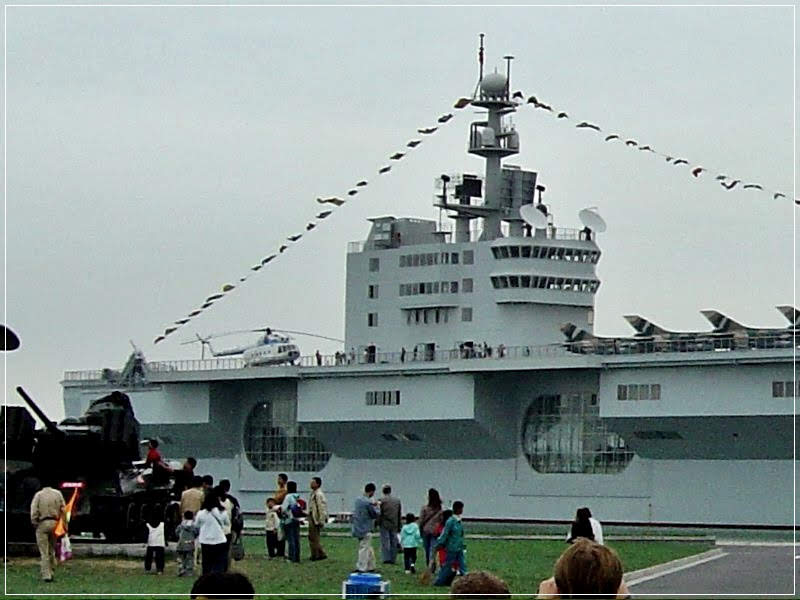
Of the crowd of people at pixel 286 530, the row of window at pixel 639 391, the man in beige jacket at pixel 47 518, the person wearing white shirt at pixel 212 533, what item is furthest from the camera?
the row of window at pixel 639 391

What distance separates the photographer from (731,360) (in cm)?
4497

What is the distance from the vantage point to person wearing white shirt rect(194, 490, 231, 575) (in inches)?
742

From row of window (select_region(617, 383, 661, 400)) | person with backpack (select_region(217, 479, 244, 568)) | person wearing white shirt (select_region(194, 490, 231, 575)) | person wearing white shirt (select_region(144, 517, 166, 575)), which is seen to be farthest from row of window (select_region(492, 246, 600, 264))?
person wearing white shirt (select_region(194, 490, 231, 575))

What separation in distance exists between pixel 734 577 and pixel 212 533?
286 inches

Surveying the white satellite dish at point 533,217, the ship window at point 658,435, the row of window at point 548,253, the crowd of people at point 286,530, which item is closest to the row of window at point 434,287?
the row of window at point 548,253

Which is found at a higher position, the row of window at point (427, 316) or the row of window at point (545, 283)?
the row of window at point (545, 283)

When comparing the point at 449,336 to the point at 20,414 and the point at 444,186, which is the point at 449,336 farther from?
the point at 20,414

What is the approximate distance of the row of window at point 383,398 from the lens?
53.3 m

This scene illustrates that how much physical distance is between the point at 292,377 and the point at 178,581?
119ft

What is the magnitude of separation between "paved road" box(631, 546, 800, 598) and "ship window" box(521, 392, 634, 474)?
2193cm

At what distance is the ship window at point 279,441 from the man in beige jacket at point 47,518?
3681cm

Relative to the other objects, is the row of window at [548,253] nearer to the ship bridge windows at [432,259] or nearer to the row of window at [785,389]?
the ship bridge windows at [432,259]

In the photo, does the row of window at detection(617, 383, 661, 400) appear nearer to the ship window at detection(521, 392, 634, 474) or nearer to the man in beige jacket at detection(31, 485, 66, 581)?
the ship window at detection(521, 392, 634, 474)

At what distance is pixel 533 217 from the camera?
53344 millimetres
